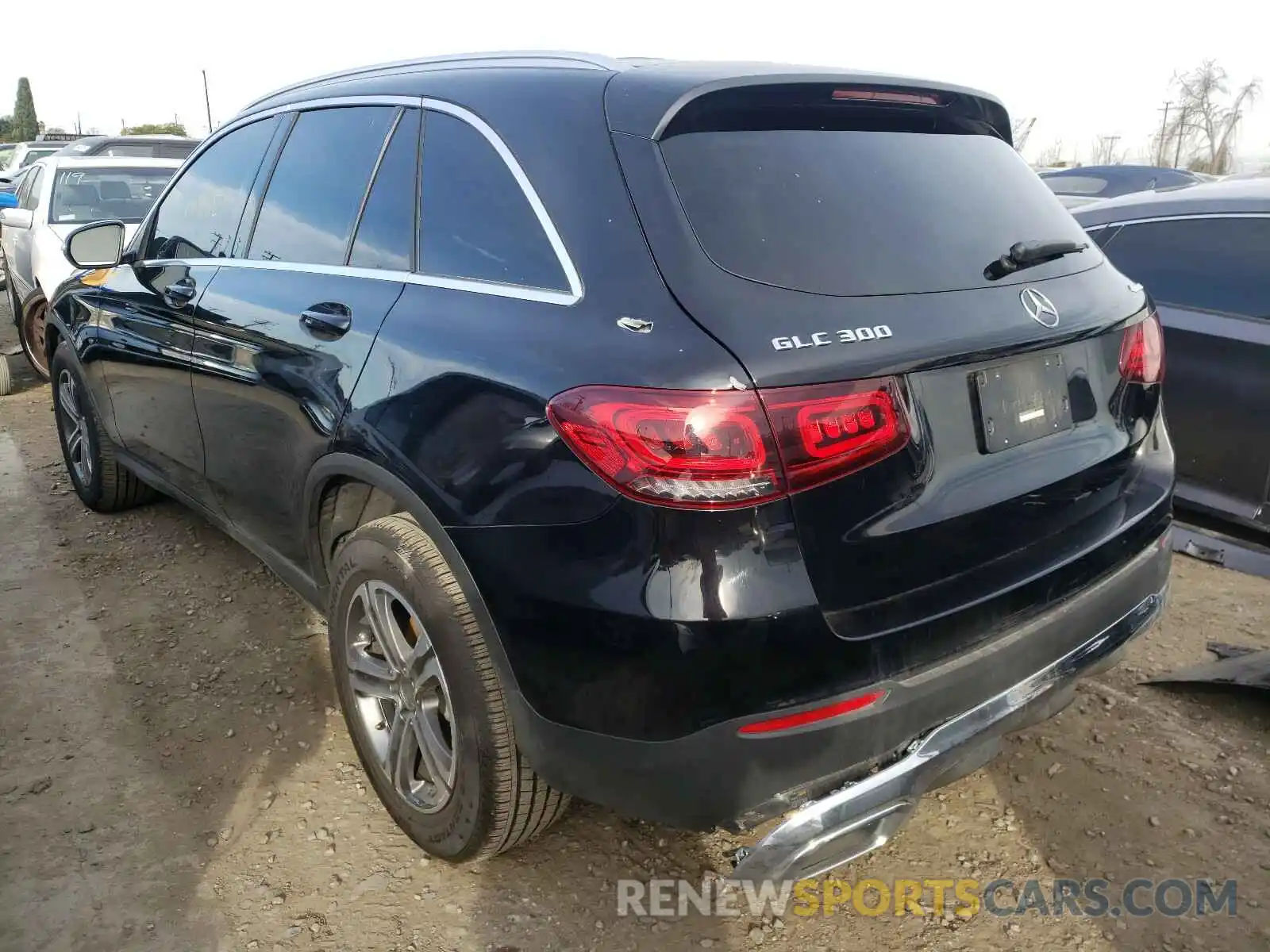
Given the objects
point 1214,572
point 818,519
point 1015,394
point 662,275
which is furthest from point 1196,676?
point 662,275

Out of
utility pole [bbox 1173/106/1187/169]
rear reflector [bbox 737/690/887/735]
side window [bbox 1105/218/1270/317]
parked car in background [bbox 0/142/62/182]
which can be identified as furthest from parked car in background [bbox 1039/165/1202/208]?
utility pole [bbox 1173/106/1187/169]

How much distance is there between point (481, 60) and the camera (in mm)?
2492

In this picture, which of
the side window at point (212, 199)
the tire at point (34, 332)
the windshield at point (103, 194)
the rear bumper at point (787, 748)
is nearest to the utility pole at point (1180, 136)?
the windshield at point (103, 194)

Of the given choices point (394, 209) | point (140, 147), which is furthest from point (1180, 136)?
point (394, 209)

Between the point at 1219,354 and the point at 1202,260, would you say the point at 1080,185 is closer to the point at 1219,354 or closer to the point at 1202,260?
the point at 1202,260

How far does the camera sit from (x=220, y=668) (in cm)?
340

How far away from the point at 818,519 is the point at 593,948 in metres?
1.17

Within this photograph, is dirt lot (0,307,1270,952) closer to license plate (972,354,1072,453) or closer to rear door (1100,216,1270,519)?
rear door (1100,216,1270,519)

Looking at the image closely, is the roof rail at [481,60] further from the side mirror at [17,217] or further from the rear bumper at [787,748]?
the side mirror at [17,217]

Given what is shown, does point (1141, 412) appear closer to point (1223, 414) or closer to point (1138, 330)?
point (1138, 330)

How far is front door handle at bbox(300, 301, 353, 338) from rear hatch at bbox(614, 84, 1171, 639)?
2.85 ft

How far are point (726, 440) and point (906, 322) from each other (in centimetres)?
45

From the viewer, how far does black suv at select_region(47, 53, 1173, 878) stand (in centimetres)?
173

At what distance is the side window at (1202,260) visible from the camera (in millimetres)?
3756
